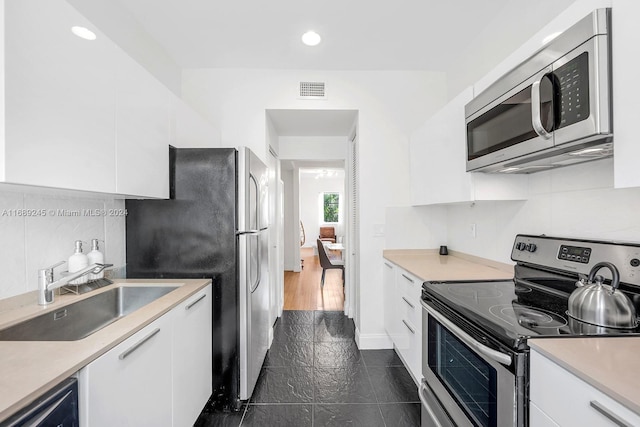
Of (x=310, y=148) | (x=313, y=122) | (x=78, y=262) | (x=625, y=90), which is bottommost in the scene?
(x=78, y=262)

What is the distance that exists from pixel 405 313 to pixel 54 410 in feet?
6.36

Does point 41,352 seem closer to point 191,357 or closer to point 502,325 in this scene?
point 191,357

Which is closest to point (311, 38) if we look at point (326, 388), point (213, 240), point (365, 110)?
point (365, 110)

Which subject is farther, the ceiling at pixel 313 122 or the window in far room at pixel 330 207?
the window in far room at pixel 330 207

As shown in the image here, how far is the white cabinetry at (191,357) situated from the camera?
1444 millimetres

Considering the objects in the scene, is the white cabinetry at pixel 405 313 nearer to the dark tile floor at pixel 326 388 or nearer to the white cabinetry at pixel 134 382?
the dark tile floor at pixel 326 388

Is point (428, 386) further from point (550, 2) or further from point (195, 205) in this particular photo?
point (550, 2)

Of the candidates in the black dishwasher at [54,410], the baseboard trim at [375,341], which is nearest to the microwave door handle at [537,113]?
the black dishwasher at [54,410]

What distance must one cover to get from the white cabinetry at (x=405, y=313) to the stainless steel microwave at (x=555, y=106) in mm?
938

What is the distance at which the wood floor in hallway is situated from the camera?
13.6 ft

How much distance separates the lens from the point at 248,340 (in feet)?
6.46

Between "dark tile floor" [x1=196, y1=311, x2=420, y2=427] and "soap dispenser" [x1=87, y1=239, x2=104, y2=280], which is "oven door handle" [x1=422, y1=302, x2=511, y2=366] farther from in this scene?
"soap dispenser" [x1=87, y1=239, x2=104, y2=280]

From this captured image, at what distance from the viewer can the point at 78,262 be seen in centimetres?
153

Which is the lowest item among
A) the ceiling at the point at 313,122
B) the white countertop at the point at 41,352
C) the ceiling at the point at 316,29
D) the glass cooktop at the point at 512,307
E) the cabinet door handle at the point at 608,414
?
the cabinet door handle at the point at 608,414
